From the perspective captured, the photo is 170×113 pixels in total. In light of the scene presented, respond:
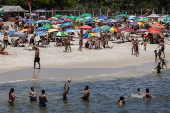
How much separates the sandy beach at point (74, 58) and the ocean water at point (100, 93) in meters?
2.37

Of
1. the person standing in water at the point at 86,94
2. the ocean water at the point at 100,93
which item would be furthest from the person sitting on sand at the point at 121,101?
the person standing in water at the point at 86,94

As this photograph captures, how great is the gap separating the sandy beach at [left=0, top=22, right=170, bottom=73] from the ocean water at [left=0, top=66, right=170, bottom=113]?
93.4 inches

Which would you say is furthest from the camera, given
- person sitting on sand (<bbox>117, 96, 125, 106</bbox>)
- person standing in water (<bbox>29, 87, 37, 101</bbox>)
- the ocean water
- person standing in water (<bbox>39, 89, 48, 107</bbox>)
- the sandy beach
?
the sandy beach

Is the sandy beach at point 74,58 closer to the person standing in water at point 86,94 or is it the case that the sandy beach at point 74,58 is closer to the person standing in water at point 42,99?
the person standing in water at point 86,94

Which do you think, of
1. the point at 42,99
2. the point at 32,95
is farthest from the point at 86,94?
the point at 32,95

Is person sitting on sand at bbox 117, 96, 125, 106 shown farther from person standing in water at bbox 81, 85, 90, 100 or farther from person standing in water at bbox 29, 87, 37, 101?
person standing in water at bbox 29, 87, 37, 101

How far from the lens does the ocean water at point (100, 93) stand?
1448cm

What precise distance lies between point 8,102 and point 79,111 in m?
3.35

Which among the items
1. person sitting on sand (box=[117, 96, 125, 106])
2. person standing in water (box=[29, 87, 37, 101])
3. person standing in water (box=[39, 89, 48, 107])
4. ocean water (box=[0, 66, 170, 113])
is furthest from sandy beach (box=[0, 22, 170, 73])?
person sitting on sand (box=[117, 96, 125, 106])

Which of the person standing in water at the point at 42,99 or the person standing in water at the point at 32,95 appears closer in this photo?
the person standing in water at the point at 42,99

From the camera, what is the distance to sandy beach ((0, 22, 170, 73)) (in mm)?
22541

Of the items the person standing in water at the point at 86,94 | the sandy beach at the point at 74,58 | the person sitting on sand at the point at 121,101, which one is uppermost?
the sandy beach at the point at 74,58

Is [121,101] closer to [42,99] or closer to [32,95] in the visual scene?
[42,99]

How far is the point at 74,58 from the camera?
81.2 ft
